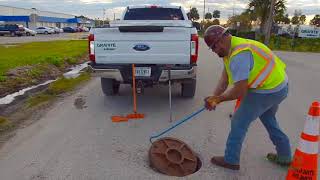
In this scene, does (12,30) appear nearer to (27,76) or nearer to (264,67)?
(27,76)

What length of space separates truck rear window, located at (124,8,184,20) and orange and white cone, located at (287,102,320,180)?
755 cm

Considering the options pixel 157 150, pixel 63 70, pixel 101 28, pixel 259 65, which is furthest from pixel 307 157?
pixel 63 70

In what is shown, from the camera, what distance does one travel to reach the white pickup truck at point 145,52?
7098mm

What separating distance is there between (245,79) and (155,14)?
7.42 m

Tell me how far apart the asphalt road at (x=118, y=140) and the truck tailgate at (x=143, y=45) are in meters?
1.01

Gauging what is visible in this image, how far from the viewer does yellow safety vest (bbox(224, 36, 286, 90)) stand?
3.89 meters

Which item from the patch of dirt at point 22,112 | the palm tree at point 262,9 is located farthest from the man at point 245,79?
the palm tree at point 262,9

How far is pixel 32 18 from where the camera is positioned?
79312 millimetres

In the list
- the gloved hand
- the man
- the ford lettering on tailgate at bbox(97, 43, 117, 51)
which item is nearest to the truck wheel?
the ford lettering on tailgate at bbox(97, 43, 117, 51)

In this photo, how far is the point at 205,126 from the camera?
20.7 ft

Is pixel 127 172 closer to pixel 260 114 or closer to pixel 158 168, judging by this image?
pixel 158 168

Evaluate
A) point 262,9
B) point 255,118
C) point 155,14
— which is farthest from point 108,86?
point 262,9

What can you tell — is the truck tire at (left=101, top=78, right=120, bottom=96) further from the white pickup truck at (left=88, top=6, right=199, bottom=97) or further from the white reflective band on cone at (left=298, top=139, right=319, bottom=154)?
the white reflective band on cone at (left=298, top=139, right=319, bottom=154)

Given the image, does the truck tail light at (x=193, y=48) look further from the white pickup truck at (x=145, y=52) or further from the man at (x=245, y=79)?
the man at (x=245, y=79)
